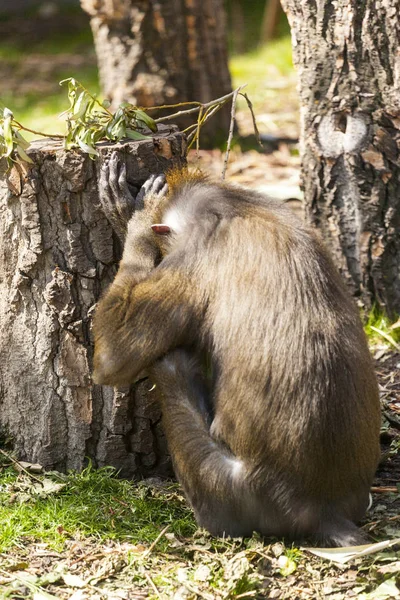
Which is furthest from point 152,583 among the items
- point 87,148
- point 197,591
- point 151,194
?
point 87,148

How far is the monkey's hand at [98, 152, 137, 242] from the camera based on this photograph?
412cm

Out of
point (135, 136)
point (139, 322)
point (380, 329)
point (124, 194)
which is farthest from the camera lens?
point (380, 329)

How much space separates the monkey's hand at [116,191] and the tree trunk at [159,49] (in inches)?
192

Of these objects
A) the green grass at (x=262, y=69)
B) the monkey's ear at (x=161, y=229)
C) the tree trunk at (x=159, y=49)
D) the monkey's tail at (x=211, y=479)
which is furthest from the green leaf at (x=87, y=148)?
the green grass at (x=262, y=69)

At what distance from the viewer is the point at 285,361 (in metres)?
3.66

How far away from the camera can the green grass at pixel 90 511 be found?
4078 millimetres

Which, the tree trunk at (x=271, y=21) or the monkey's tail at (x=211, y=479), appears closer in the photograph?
the monkey's tail at (x=211, y=479)

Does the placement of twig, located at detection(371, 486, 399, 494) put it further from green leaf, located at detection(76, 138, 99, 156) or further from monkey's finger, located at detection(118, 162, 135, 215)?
green leaf, located at detection(76, 138, 99, 156)

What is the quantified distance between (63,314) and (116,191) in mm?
679

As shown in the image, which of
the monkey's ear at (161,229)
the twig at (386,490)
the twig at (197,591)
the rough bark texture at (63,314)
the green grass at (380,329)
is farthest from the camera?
the green grass at (380,329)

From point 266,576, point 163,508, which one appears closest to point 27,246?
point 163,508

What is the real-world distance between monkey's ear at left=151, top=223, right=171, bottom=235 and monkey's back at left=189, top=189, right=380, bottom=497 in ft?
0.85

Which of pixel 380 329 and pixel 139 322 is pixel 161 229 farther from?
pixel 380 329

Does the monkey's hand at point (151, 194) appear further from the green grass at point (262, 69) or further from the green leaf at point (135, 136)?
the green grass at point (262, 69)
